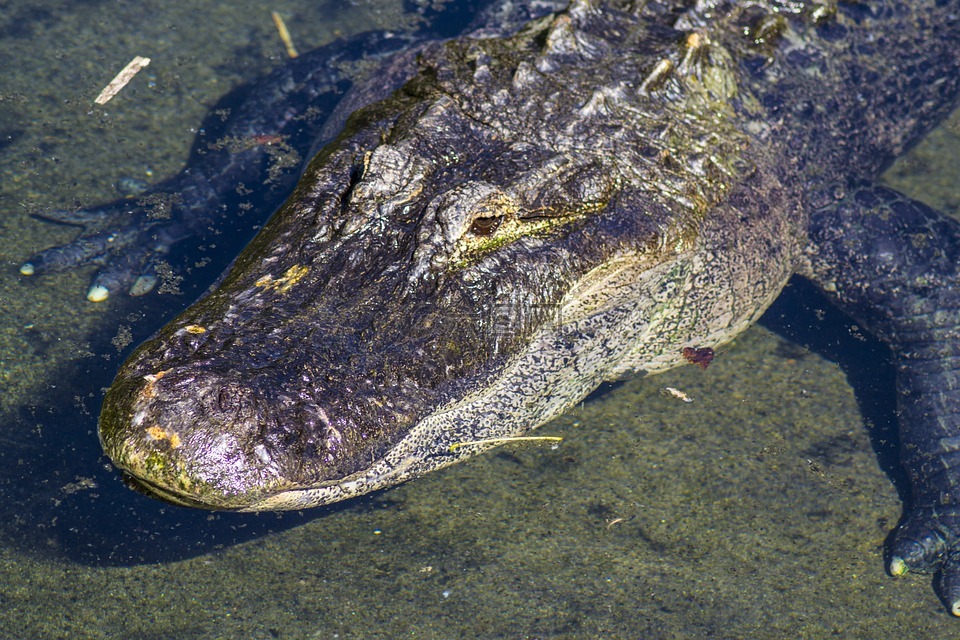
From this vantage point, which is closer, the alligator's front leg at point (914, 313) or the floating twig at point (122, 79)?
the alligator's front leg at point (914, 313)

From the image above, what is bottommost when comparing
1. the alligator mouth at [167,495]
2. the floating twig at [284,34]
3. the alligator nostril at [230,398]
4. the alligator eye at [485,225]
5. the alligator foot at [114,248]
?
the alligator foot at [114,248]

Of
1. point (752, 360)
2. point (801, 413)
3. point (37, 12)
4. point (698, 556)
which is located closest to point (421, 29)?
point (37, 12)

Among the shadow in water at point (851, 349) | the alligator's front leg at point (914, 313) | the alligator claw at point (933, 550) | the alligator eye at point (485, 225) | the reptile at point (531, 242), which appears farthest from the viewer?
the shadow in water at point (851, 349)

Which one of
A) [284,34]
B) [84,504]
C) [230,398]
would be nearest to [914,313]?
[230,398]

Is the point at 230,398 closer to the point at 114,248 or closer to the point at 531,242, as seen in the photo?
the point at 531,242

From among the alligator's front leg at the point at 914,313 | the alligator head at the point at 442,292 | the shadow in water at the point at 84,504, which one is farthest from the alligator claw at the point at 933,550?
the alligator head at the point at 442,292

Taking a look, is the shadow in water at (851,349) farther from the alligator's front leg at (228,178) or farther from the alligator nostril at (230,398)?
the alligator nostril at (230,398)

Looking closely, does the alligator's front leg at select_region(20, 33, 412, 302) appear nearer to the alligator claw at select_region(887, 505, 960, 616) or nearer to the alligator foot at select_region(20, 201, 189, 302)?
the alligator foot at select_region(20, 201, 189, 302)

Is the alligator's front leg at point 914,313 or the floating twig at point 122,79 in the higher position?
the floating twig at point 122,79
